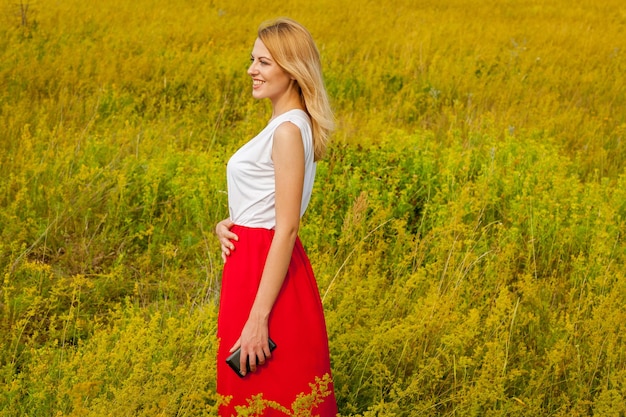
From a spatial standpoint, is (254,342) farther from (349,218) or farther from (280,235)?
(349,218)

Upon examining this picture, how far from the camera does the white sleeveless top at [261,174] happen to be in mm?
2143

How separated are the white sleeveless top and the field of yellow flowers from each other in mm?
504

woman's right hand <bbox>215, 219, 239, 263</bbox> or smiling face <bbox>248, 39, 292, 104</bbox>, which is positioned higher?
smiling face <bbox>248, 39, 292, 104</bbox>

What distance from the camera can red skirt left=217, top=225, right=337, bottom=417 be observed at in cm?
215

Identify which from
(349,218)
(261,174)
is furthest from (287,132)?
(349,218)

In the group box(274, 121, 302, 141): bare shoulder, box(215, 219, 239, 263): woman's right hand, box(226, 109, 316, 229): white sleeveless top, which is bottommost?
box(215, 219, 239, 263): woman's right hand

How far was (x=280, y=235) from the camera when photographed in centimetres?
208

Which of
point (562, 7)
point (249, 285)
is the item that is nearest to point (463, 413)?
point (249, 285)

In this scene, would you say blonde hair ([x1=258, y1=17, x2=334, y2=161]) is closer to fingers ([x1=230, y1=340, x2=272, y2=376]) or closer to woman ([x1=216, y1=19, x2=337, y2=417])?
woman ([x1=216, y1=19, x2=337, y2=417])

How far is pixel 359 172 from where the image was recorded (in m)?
4.75

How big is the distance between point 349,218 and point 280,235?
1965 millimetres

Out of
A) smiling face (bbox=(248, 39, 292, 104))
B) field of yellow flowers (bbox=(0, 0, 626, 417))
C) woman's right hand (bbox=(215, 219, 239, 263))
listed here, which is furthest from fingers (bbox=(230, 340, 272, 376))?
smiling face (bbox=(248, 39, 292, 104))

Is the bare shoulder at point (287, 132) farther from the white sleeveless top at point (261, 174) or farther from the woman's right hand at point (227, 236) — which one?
the woman's right hand at point (227, 236)

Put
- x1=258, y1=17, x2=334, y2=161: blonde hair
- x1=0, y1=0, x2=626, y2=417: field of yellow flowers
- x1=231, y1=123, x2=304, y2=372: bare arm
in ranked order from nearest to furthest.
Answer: x1=231, y1=123, x2=304, y2=372: bare arm
x1=258, y1=17, x2=334, y2=161: blonde hair
x1=0, y1=0, x2=626, y2=417: field of yellow flowers
